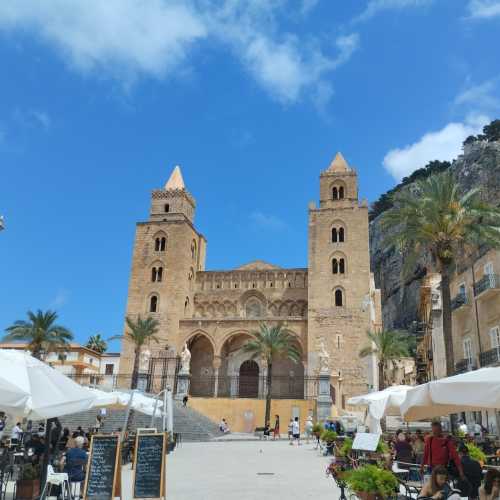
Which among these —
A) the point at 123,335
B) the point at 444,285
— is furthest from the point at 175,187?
the point at 444,285

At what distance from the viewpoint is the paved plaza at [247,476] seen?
959cm

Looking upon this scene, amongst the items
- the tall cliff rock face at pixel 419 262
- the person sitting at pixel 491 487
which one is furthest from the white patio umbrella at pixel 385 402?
the tall cliff rock face at pixel 419 262

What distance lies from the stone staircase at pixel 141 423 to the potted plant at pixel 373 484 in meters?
19.0

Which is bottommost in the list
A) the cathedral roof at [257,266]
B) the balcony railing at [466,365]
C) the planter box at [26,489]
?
the planter box at [26,489]

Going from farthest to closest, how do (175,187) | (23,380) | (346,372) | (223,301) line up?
(175,187) → (223,301) → (346,372) → (23,380)

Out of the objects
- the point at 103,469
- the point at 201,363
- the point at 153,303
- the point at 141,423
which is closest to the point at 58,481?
the point at 103,469

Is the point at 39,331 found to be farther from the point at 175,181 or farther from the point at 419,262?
the point at 419,262

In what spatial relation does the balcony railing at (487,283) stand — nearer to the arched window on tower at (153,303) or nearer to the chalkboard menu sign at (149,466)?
the chalkboard menu sign at (149,466)

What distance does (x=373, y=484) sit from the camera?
6684 millimetres

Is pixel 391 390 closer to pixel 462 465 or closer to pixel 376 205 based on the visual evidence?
pixel 462 465

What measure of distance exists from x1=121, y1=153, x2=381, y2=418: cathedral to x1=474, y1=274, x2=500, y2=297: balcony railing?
15816mm

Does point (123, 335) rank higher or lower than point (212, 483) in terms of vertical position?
higher

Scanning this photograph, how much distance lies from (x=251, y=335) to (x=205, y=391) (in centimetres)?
582

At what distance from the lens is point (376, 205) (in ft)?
310
